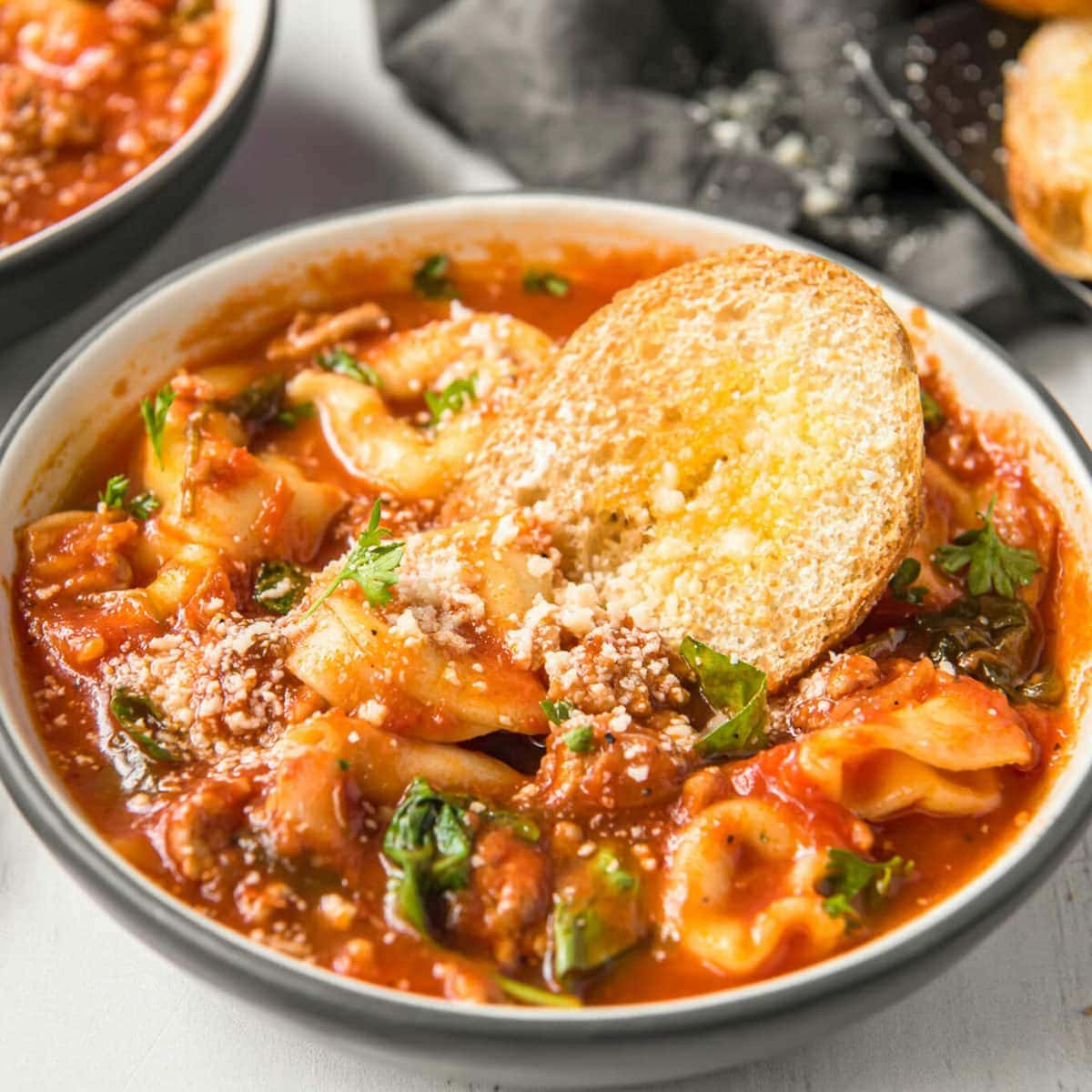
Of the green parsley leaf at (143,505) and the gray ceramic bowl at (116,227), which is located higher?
the gray ceramic bowl at (116,227)

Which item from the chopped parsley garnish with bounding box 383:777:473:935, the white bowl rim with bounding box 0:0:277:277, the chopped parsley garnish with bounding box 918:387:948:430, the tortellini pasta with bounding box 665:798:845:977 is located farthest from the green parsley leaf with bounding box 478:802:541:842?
the white bowl rim with bounding box 0:0:277:277

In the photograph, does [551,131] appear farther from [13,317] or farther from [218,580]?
[218,580]

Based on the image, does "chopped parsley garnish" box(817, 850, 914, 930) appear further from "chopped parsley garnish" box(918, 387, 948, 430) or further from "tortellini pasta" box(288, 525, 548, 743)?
"chopped parsley garnish" box(918, 387, 948, 430)

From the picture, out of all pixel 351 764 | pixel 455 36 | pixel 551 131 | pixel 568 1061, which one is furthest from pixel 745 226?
pixel 568 1061

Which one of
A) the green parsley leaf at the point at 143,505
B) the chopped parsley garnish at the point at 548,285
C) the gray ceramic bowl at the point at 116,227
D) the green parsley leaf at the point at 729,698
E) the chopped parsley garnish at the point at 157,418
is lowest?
the green parsley leaf at the point at 729,698

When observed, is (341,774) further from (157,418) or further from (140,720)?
(157,418)

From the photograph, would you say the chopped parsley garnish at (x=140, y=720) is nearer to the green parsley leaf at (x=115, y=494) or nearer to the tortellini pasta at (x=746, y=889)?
the green parsley leaf at (x=115, y=494)

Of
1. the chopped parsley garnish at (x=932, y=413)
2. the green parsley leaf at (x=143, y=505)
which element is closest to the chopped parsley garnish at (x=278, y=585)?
the green parsley leaf at (x=143, y=505)

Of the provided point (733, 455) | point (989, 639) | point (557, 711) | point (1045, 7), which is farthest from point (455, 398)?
point (1045, 7)
